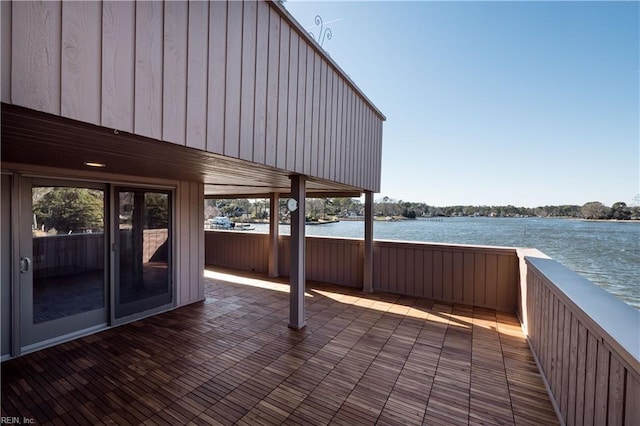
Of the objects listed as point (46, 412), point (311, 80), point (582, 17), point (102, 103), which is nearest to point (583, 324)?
point (102, 103)

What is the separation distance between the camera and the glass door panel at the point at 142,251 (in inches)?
149

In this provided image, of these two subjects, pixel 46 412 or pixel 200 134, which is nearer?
pixel 200 134

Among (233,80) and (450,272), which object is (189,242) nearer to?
(233,80)

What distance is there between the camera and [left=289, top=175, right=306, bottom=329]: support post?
3627 millimetres

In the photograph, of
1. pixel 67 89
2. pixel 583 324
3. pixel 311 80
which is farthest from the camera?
pixel 311 80

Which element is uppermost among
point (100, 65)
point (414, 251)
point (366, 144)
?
point (366, 144)

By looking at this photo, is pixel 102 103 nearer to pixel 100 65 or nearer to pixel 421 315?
pixel 100 65

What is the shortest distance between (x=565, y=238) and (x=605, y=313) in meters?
12.1

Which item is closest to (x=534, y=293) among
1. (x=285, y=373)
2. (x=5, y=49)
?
(x=285, y=373)

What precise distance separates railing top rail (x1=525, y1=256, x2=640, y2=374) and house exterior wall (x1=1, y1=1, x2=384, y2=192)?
2445 mm

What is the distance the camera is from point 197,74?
5.94 ft

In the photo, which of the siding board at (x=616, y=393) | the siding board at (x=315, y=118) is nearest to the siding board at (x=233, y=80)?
the siding board at (x=315, y=118)

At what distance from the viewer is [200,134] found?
6.17 ft

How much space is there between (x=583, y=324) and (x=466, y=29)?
811cm
